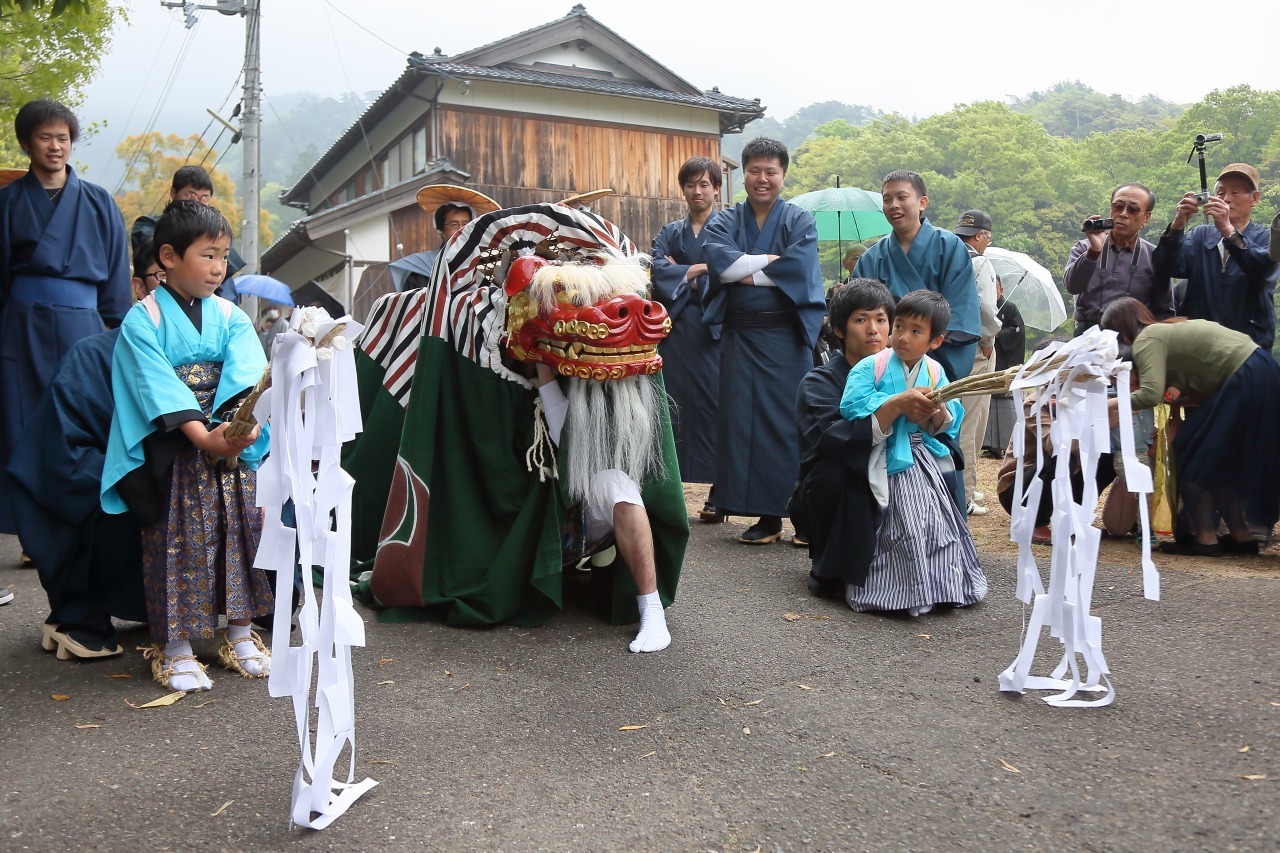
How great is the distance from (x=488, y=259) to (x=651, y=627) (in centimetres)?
158

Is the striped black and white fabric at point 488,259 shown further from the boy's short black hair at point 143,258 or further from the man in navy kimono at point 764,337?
the boy's short black hair at point 143,258

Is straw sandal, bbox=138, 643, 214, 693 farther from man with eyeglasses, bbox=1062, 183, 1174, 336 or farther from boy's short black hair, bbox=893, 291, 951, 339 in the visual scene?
man with eyeglasses, bbox=1062, 183, 1174, 336

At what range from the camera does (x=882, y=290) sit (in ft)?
15.3

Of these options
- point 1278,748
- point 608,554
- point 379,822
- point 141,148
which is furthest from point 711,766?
point 141,148

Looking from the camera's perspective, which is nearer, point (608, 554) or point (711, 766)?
point (711, 766)

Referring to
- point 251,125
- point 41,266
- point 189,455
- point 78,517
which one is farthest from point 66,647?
point 251,125

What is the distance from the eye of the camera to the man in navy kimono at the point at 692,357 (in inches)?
253

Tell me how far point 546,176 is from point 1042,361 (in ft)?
50.2

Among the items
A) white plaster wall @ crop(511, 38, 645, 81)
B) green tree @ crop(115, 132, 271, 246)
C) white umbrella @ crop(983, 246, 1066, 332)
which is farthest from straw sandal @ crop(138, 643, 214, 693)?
green tree @ crop(115, 132, 271, 246)

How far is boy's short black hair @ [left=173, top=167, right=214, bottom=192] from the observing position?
5547mm

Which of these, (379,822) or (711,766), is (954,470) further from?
(379,822)

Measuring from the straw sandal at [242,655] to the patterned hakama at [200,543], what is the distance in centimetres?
10

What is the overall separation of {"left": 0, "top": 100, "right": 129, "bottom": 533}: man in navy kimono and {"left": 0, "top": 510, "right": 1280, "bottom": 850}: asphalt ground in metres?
1.03

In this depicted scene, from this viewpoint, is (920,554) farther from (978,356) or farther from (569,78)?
(569,78)
